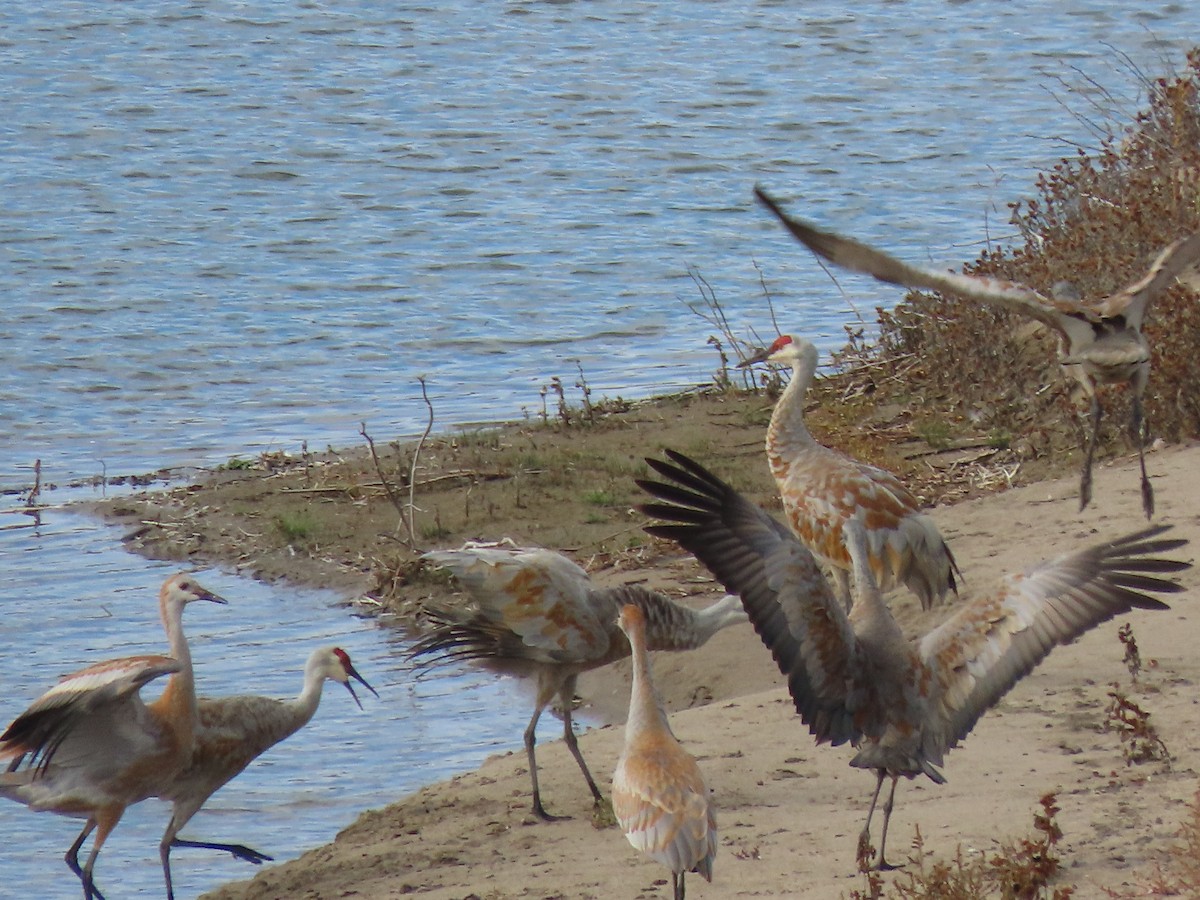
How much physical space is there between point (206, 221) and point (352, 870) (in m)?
14.2

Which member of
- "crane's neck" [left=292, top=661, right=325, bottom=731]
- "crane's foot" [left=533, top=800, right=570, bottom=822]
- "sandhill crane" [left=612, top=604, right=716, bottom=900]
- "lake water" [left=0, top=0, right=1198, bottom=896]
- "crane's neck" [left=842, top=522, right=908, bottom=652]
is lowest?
"lake water" [left=0, top=0, right=1198, bottom=896]

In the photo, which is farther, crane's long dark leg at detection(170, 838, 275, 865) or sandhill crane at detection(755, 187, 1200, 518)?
sandhill crane at detection(755, 187, 1200, 518)

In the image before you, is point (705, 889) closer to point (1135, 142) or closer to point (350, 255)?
point (1135, 142)

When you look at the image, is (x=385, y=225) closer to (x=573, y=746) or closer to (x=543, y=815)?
(x=573, y=746)

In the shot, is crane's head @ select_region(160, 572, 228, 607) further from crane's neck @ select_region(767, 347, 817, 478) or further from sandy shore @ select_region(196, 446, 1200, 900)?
crane's neck @ select_region(767, 347, 817, 478)

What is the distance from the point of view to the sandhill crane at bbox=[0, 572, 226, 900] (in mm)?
7863

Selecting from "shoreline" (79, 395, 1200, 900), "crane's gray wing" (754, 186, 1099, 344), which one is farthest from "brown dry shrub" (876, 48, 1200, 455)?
"crane's gray wing" (754, 186, 1099, 344)

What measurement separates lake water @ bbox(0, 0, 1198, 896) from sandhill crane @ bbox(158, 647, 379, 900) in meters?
0.27

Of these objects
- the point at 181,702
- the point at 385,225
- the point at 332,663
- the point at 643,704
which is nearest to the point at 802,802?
the point at 643,704

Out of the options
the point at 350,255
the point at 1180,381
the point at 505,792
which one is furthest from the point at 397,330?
the point at 505,792

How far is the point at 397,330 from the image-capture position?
17.4 meters

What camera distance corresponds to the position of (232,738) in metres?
8.38

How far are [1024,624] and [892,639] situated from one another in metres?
0.44

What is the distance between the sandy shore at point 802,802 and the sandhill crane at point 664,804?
0.47 metres
